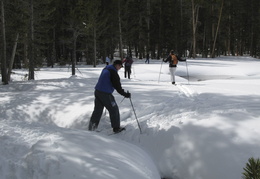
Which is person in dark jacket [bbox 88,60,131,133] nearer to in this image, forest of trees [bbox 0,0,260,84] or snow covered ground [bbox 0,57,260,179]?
snow covered ground [bbox 0,57,260,179]

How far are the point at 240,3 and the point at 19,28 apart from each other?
3821cm

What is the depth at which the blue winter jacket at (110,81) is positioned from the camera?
18.9 feet

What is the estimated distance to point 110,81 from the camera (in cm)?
582

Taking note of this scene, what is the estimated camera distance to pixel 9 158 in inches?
137

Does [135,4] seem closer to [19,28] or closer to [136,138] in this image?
[19,28]

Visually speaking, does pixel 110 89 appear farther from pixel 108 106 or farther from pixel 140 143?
pixel 140 143

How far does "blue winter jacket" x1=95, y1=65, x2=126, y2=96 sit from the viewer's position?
5.75m

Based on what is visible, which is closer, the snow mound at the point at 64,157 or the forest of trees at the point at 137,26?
the snow mound at the point at 64,157

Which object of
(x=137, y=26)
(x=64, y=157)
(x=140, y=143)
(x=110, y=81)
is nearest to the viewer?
(x=64, y=157)

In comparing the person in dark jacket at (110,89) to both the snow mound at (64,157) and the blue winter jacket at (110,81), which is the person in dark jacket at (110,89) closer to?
the blue winter jacket at (110,81)

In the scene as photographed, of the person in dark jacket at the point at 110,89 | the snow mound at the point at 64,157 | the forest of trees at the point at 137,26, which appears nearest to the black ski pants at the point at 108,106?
the person in dark jacket at the point at 110,89

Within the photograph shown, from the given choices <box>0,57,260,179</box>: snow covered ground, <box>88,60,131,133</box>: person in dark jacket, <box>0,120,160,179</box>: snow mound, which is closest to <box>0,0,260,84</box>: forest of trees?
<box>0,57,260,179</box>: snow covered ground

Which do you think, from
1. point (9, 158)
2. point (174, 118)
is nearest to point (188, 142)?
point (174, 118)

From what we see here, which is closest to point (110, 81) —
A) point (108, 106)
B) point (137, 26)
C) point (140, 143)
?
point (108, 106)
